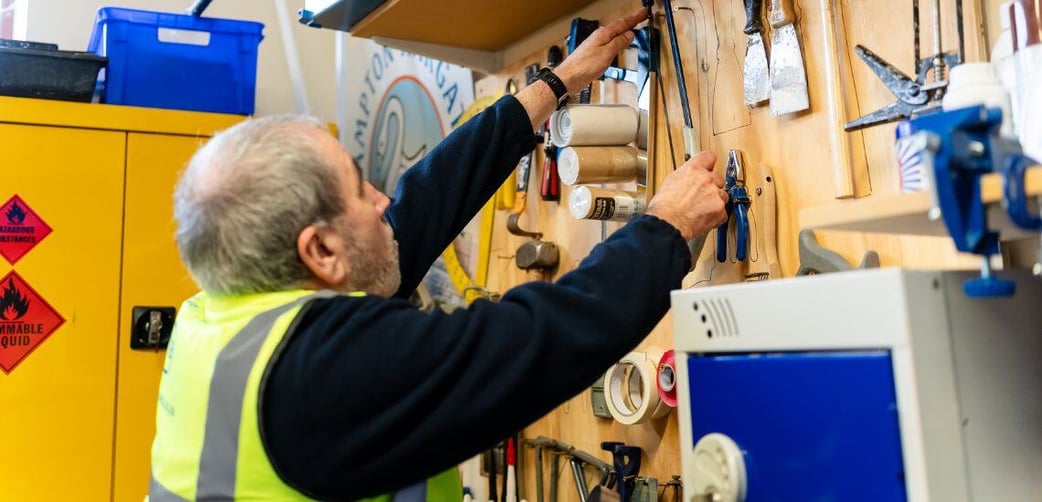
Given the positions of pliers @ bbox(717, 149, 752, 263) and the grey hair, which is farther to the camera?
pliers @ bbox(717, 149, 752, 263)

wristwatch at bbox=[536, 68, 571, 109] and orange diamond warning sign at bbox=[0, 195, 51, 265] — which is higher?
wristwatch at bbox=[536, 68, 571, 109]

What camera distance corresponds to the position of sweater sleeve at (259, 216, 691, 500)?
0.89m

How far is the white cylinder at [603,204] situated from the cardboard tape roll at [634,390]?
0.22 meters

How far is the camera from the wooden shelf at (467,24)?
161cm

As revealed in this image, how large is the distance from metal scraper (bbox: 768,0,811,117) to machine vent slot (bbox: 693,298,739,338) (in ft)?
1.30

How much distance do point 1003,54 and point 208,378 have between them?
883mm

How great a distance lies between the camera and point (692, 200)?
1.10m

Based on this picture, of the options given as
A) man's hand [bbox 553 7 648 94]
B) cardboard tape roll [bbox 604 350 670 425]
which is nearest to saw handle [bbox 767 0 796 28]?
man's hand [bbox 553 7 648 94]

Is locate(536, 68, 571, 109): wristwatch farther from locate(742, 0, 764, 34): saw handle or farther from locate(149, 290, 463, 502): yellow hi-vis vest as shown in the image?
locate(149, 290, 463, 502): yellow hi-vis vest

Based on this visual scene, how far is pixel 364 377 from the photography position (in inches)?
34.8

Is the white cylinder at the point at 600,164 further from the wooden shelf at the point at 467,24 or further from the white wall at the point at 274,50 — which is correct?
the white wall at the point at 274,50

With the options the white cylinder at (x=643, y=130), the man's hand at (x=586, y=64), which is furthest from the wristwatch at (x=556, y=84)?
the white cylinder at (x=643, y=130)

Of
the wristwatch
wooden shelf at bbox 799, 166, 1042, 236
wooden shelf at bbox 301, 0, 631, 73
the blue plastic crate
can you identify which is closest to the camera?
wooden shelf at bbox 799, 166, 1042, 236

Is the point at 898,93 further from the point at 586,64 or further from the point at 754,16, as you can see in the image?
the point at 586,64
